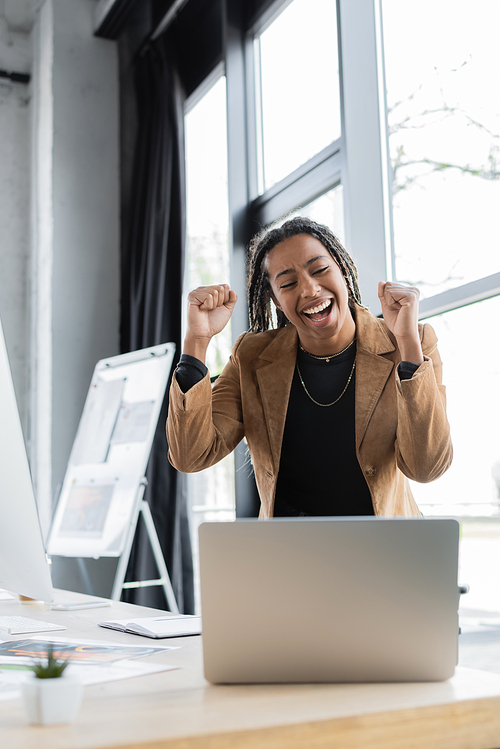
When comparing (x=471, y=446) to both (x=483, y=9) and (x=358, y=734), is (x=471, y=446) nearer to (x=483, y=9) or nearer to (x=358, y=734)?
(x=483, y=9)

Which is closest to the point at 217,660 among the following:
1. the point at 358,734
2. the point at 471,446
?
the point at 358,734

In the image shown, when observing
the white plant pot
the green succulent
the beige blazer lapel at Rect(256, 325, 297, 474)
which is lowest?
the white plant pot

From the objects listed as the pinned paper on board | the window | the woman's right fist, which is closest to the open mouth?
the woman's right fist

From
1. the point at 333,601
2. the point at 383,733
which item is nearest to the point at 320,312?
the point at 333,601

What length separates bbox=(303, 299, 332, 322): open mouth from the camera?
1.72 meters

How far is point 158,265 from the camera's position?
→ 12.3 ft

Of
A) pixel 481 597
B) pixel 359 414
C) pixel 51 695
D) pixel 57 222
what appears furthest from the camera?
pixel 57 222

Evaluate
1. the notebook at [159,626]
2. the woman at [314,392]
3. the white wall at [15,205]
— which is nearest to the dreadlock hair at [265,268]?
the woman at [314,392]

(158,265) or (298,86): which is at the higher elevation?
(298,86)

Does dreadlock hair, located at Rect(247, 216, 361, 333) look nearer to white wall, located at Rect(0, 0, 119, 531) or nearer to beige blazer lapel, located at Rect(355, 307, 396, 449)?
beige blazer lapel, located at Rect(355, 307, 396, 449)

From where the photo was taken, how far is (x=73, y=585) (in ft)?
12.8

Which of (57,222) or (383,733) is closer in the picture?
(383,733)

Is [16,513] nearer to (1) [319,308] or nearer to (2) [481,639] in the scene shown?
(1) [319,308]

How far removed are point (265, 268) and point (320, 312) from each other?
254 millimetres
